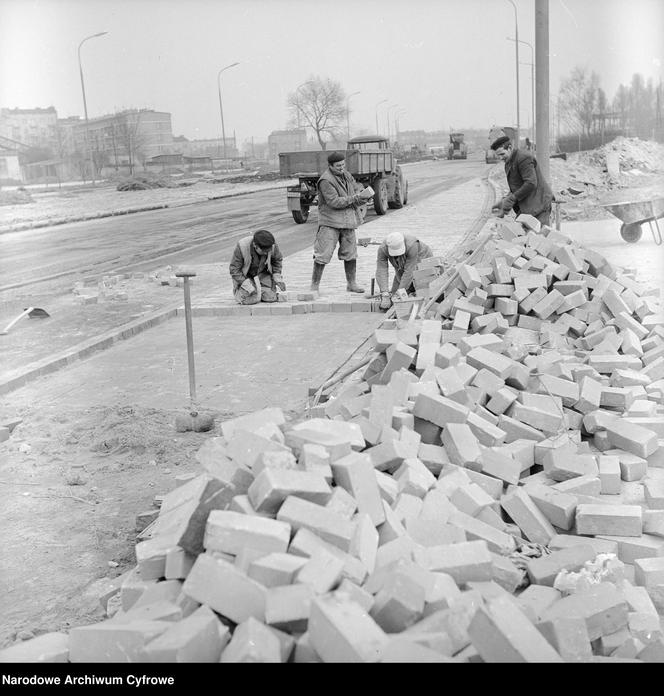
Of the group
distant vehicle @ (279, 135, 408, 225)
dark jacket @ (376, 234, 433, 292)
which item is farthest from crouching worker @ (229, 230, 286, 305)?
distant vehicle @ (279, 135, 408, 225)

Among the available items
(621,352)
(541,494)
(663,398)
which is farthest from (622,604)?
(621,352)

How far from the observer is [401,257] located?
9375mm

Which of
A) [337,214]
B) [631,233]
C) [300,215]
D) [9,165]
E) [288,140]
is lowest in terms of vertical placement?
[631,233]

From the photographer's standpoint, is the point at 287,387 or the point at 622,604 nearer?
the point at 622,604

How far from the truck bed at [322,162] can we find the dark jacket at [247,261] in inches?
475

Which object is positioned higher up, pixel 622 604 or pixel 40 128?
pixel 40 128

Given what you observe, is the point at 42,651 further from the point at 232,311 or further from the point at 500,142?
the point at 500,142

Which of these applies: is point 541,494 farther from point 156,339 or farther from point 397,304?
point 156,339

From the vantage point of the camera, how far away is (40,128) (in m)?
73.4

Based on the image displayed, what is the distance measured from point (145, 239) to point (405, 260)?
1187cm

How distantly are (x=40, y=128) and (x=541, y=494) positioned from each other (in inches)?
3020

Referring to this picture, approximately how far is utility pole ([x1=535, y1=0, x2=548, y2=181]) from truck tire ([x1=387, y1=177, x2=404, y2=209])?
41.5 ft

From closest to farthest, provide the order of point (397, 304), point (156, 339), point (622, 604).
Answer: point (622, 604), point (397, 304), point (156, 339)

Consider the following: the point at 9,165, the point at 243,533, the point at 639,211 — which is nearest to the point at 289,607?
the point at 243,533
